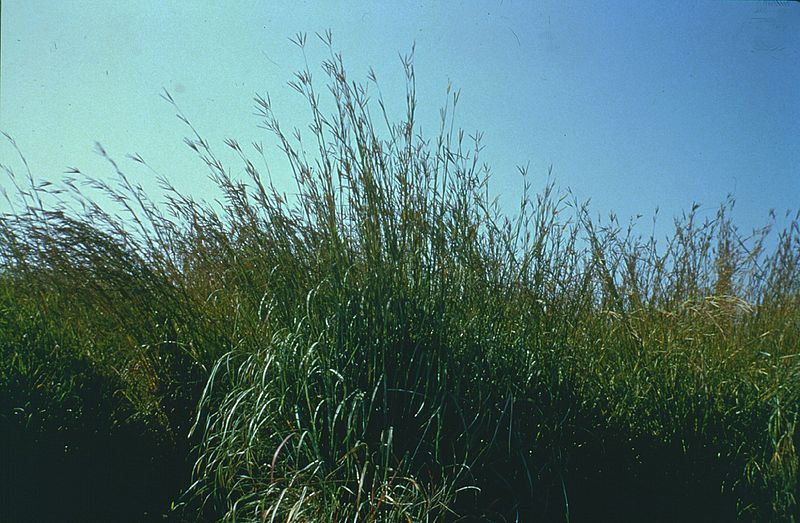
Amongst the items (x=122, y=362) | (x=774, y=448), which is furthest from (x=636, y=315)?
(x=122, y=362)

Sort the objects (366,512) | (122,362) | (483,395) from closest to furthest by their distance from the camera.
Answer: (366,512), (483,395), (122,362)

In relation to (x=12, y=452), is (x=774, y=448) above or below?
above

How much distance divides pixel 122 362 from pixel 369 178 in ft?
4.86

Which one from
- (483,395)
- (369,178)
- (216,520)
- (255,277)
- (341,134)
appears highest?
(341,134)

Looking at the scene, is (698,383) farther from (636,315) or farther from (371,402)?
(371,402)

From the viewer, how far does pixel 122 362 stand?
3320 millimetres

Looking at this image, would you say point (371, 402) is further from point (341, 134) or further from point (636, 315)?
point (636, 315)

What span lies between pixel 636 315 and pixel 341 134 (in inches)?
64.0

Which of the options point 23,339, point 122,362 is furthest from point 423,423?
point 23,339

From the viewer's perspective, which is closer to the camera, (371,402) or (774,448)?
(371,402)

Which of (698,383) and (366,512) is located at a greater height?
(698,383)

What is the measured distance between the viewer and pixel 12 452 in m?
2.81

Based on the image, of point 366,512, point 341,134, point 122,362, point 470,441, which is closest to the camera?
point 366,512

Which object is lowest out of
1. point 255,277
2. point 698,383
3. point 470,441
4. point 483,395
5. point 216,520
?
point 216,520
